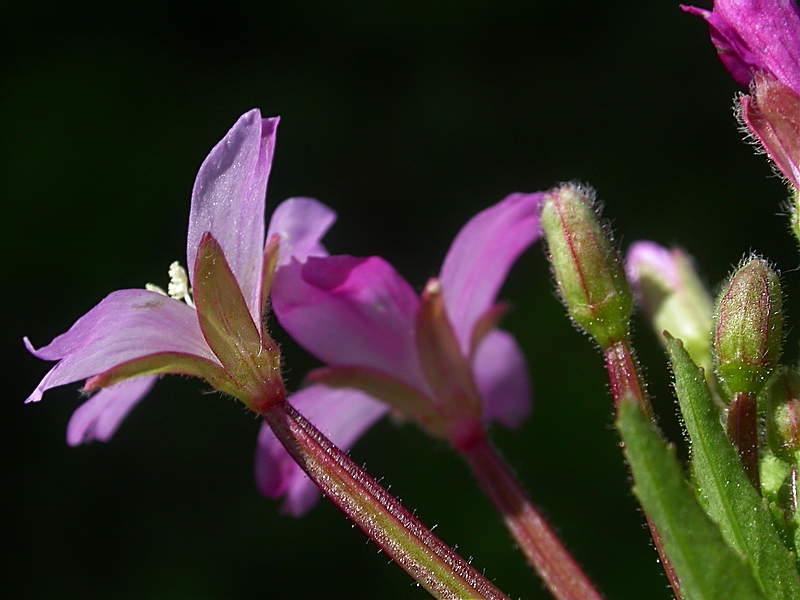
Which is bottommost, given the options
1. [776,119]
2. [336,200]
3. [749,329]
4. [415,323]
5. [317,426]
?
[336,200]

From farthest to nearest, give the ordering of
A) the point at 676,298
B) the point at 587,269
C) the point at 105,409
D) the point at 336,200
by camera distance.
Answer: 1. the point at 336,200
2. the point at 676,298
3. the point at 105,409
4. the point at 587,269

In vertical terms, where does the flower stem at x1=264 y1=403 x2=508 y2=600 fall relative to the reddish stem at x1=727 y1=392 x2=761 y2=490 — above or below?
below

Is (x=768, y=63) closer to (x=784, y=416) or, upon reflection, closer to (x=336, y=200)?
(x=784, y=416)

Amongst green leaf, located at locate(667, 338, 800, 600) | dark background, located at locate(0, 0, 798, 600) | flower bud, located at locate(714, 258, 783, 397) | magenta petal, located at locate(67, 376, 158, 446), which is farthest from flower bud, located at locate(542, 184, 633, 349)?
dark background, located at locate(0, 0, 798, 600)

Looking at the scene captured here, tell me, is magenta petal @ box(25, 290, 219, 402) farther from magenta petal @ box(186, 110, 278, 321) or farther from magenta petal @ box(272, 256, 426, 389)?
magenta petal @ box(272, 256, 426, 389)

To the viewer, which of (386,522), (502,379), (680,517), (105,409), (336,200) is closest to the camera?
(680,517)

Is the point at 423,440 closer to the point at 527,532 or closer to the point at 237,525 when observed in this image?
the point at 237,525

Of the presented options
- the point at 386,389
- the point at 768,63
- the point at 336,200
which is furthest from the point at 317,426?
the point at 336,200
